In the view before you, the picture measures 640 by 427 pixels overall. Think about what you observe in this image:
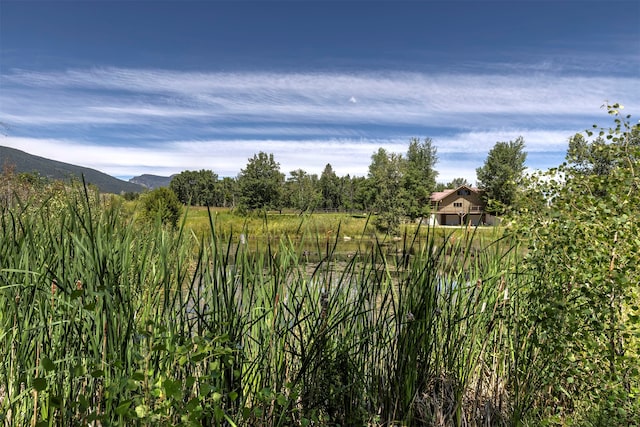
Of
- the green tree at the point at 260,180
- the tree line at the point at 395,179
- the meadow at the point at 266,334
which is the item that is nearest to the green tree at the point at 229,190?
the tree line at the point at 395,179

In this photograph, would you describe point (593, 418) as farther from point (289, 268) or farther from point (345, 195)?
point (345, 195)

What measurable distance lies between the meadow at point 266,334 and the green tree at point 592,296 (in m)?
0.06

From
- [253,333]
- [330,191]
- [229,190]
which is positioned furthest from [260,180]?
[253,333]

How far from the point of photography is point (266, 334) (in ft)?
5.54

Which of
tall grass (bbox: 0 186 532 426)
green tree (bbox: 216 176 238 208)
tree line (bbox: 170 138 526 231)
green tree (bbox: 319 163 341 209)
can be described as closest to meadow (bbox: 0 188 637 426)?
tall grass (bbox: 0 186 532 426)

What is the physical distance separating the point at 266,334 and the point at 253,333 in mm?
282

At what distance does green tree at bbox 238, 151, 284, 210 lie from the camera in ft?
157

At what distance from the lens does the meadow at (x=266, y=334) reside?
137 centimetres

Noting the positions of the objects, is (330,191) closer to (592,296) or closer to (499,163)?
(499,163)

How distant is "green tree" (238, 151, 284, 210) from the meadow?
44.9m

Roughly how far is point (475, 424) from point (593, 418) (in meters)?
0.53

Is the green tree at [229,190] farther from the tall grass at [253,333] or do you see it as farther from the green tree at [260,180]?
the tall grass at [253,333]

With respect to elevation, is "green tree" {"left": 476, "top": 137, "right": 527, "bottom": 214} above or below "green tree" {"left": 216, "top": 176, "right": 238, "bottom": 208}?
above

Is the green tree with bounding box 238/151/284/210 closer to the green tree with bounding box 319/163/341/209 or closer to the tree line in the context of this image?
the tree line
